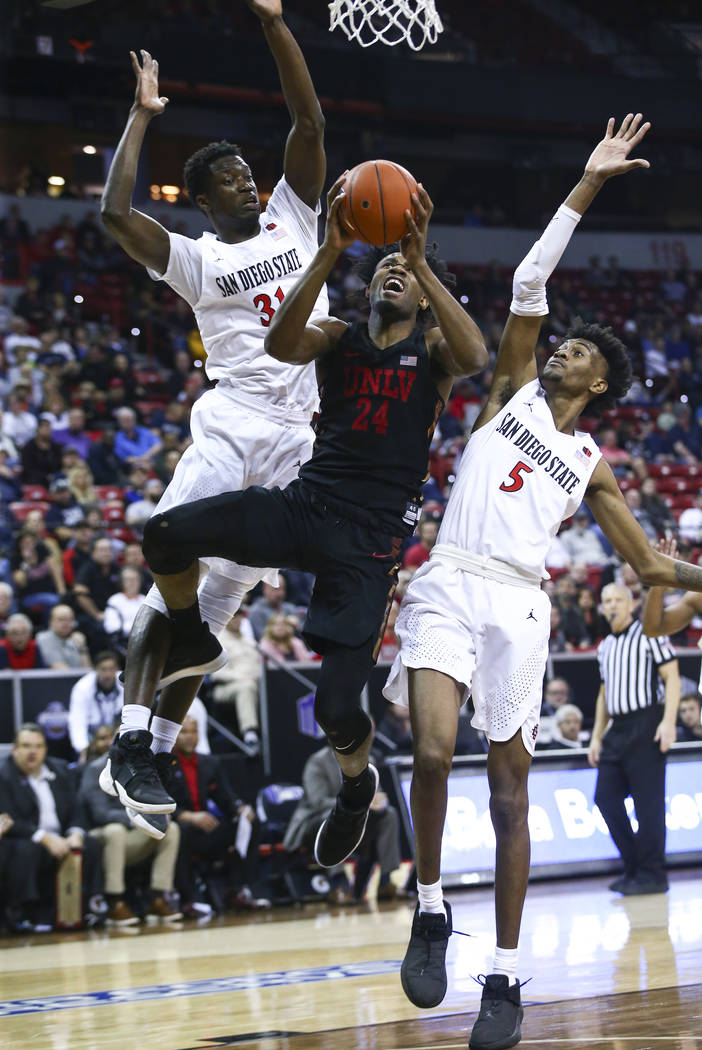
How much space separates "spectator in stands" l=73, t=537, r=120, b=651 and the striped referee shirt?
4.21 meters

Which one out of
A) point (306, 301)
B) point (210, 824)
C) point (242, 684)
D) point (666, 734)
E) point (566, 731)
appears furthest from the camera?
point (566, 731)

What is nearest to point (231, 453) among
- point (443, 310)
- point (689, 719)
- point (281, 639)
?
point (443, 310)

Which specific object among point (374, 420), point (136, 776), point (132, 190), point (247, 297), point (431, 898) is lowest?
point (431, 898)

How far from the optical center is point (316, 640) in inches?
204

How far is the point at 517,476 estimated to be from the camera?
5359 mm

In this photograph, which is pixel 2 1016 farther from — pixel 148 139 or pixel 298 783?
pixel 148 139

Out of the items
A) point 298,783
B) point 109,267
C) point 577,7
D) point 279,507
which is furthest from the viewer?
point 577,7

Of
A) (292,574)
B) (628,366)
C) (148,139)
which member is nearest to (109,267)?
(148,139)

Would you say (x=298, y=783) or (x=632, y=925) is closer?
(x=632, y=925)

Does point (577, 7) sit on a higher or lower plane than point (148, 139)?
higher

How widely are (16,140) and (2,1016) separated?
67.5 ft

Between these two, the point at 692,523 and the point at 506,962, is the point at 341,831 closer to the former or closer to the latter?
the point at 506,962

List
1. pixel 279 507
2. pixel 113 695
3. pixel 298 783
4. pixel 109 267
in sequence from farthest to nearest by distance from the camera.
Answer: pixel 109 267
pixel 298 783
pixel 113 695
pixel 279 507

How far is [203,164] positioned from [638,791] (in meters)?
6.37
